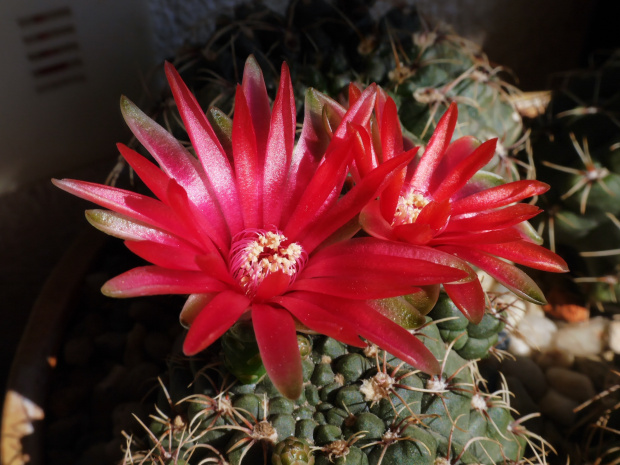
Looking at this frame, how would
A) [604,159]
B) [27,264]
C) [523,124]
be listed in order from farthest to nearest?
[27,264] < [523,124] < [604,159]

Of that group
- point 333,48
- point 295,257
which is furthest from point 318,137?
point 333,48

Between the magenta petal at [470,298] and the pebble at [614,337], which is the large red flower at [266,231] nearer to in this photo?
the magenta petal at [470,298]

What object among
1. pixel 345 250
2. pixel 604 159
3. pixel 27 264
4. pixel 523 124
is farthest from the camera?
pixel 27 264

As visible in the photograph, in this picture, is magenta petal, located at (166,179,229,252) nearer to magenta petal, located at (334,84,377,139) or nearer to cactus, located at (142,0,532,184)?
magenta petal, located at (334,84,377,139)

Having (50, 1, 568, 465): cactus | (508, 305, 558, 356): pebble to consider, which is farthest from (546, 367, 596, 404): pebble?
(50, 1, 568, 465): cactus

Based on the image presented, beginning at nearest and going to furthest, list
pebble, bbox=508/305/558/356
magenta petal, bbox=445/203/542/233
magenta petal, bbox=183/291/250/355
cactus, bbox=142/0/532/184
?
magenta petal, bbox=183/291/250/355, magenta petal, bbox=445/203/542/233, cactus, bbox=142/0/532/184, pebble, bbox=508/305/558/356

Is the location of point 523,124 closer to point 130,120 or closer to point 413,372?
point 413,372
